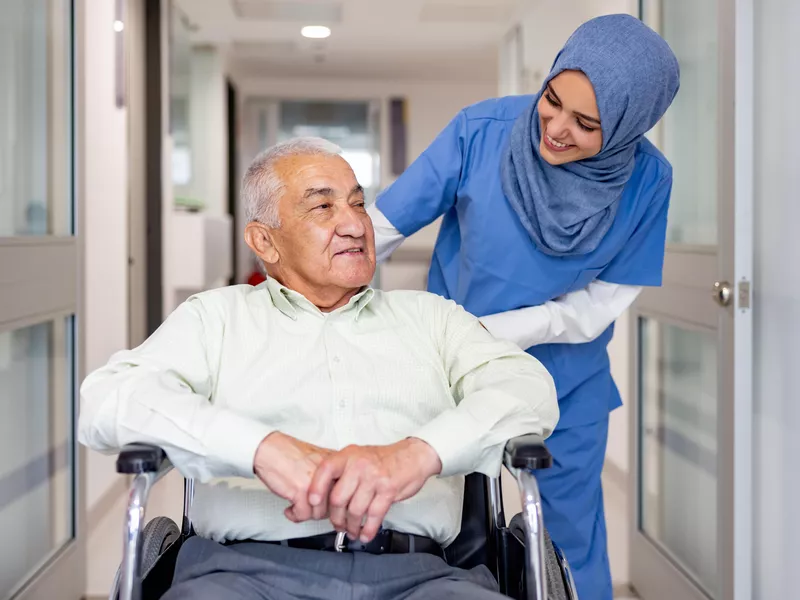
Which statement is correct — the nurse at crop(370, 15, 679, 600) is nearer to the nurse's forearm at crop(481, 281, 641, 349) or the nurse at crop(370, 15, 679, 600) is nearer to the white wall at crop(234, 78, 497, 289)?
the nurse's forearm at crop(481, 281, 641, 349)

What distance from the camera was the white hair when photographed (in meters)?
1.58

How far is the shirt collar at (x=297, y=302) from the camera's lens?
155cm

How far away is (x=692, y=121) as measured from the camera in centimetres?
249

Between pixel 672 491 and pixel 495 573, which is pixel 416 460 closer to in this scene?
pixel 495 573

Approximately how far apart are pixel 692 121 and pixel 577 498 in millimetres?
1163

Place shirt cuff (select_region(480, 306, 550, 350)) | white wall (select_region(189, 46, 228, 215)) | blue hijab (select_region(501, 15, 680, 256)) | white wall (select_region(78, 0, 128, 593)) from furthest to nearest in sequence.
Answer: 1. white wall (select_region(189, 46, 228, 215))
2. white wall (select_region(78, 0, 128, 593))
3. shirt cuff (select_region(480, 306, 550, 350))
4. blue hijab (select_region(501, 15, 680, 256))

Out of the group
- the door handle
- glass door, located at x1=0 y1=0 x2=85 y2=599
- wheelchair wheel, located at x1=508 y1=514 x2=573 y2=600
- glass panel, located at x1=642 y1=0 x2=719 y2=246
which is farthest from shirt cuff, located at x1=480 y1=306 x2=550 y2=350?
glass door, located at x1=0 y1=0 x2=85 y2=599

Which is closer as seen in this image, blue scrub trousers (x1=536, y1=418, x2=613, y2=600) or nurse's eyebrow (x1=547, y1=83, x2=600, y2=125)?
nurse's eyebrow (x1=547, y1=83, x2=600, y2=125)

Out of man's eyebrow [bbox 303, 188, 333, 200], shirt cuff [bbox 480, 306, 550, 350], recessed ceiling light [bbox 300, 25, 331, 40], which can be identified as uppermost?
recessed ceiling light [bbox 300, 25, 331, 40]

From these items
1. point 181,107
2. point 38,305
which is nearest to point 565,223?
point 38,305

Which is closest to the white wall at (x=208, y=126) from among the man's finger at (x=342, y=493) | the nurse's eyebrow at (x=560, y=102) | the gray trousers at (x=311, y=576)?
the nurse's eyebrow at (x=560, y=102)

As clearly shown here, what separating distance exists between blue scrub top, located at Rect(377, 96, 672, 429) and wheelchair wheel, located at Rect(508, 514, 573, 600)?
0.55 meters

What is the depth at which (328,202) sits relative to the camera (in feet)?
5.16

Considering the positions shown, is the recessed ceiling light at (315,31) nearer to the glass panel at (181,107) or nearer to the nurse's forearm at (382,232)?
the glass panel at (181,107)
